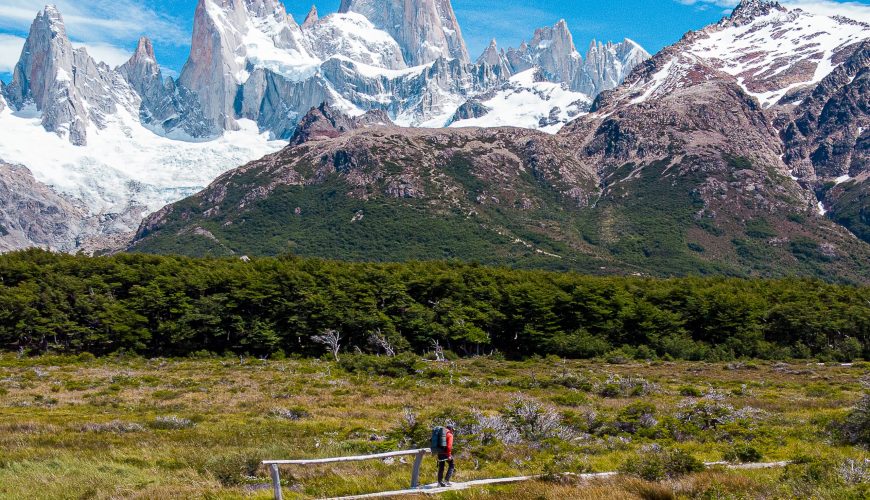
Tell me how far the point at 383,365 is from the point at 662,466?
40.2m

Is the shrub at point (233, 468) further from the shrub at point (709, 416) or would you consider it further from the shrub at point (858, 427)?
the shrub at point (858, 427)

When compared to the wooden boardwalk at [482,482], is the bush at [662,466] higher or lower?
higher

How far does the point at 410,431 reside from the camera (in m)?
25.8

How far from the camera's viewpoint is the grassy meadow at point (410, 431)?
1730cm

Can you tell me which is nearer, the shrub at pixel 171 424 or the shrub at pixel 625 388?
the shrub at pixel 171 424

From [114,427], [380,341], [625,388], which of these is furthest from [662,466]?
[380,341]

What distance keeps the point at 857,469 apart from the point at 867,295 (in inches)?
3720

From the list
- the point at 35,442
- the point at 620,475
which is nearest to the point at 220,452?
the point at 35,442

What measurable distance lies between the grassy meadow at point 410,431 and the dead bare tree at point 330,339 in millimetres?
18085

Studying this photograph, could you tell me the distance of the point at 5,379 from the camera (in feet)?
162

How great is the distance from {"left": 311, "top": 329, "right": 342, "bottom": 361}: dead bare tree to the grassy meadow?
18085 millimetres

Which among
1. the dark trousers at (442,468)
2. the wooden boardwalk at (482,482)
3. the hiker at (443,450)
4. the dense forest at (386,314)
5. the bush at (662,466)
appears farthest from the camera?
the dense forest at (386,314)

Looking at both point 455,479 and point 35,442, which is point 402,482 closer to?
point 455,479

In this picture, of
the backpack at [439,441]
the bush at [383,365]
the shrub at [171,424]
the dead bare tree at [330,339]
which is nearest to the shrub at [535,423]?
the backpack at [439,441]
